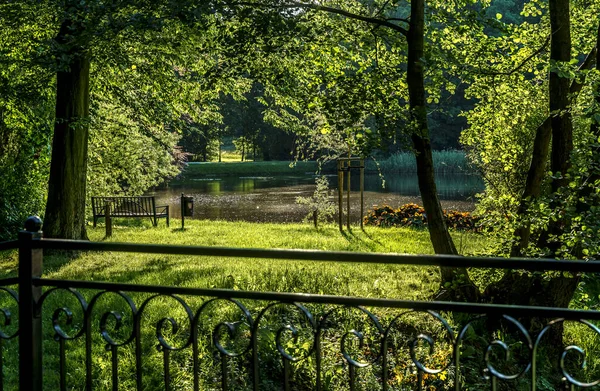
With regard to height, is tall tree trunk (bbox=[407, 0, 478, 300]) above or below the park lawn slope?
above

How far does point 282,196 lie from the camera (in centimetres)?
3394

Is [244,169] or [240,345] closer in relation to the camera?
[240,345]

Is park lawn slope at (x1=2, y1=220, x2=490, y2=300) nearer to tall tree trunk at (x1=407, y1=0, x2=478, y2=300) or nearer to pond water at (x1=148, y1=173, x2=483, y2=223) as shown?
tall tree trunk at (x1=407, y1=0, x2=478, y2=300)

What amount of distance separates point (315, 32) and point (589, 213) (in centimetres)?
363

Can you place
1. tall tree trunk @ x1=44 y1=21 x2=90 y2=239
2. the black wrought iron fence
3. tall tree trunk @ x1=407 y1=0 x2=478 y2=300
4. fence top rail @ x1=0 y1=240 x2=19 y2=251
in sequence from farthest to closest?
tall tree trunk @ x1=44 y1=21 x2=90 y2=239
tall tree trunk @ x1=407 y1=0 x2=478 y2=300
fence top rail @ x1=0 y1=240 x2=19 y2=251
the black wrought iron fence

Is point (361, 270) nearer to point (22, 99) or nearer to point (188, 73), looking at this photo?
point (188, 73)

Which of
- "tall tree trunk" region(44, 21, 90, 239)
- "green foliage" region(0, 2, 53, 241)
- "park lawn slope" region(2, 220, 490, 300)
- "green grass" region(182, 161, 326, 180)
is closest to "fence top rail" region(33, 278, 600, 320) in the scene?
"park lawn slope" region(2, 220, 490, 300)

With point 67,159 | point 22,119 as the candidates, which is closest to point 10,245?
point 67,159

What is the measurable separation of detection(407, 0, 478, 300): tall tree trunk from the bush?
1018 cm

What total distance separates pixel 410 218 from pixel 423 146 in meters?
12.1

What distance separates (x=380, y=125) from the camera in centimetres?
632

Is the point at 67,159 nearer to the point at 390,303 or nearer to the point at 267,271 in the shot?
the point at 267,271

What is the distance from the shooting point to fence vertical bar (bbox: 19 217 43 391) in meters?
2.84

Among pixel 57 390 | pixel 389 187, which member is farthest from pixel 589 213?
pixel 389 187
